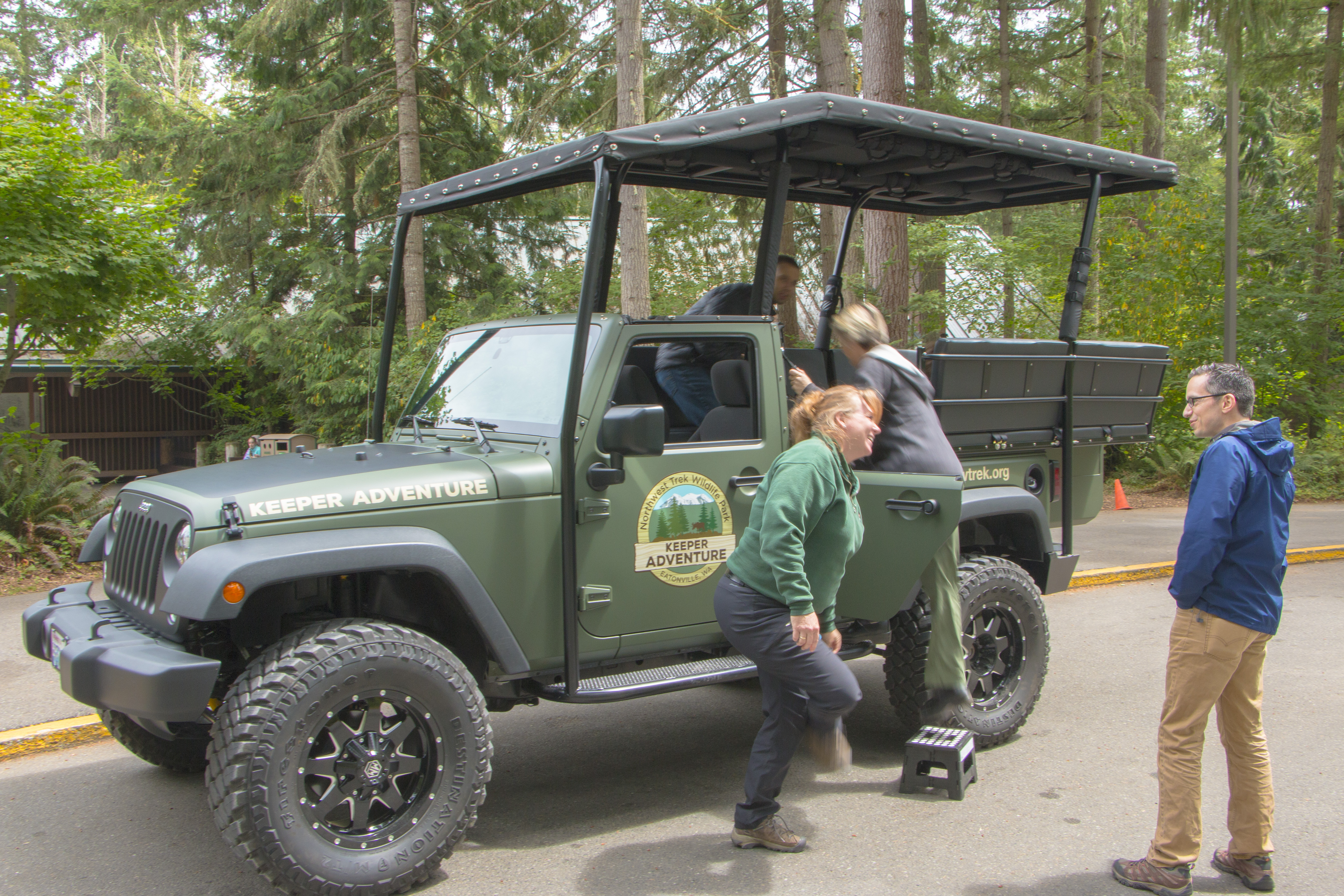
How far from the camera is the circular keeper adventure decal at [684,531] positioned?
4.15 metres

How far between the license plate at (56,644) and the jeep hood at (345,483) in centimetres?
58

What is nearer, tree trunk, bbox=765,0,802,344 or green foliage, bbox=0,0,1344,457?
green foliage, bbox=0,0,1344,457

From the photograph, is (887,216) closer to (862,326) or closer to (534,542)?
(862,326)

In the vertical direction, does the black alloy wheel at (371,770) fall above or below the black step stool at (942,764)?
above

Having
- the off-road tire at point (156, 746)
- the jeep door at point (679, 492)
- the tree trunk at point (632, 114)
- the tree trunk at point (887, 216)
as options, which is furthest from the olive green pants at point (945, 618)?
the tree trunk at point (887, 216)

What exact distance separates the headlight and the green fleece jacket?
1890 mm

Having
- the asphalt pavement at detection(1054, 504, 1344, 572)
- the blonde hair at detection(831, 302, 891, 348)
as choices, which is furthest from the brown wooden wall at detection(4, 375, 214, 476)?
the blonde hair at detection(831, 302, 891, 348)

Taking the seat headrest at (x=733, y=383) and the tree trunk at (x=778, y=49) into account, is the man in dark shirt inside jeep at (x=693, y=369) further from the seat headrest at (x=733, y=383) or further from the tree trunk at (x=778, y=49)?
the tree trunk at (x=778, y=49)

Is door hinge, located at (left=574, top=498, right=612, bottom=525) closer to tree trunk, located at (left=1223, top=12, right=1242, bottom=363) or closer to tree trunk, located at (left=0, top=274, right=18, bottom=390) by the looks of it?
tree trunk, located at (left=0, top=274, right=18, bottom=390)

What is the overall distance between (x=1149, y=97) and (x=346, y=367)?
13719mm

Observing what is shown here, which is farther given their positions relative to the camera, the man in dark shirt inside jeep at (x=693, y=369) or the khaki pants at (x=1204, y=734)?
the man in dark shirt inside jeep at (x=693, y=369)

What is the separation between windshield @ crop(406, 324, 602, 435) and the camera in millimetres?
4262

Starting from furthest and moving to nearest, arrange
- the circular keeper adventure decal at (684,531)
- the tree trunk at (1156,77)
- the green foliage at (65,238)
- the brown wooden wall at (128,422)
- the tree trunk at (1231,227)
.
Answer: the brown wooden wall at (128,422)
the tree trunk at (1156,77)
the tree trunk at (1231,227)
the green foliage at (65,238)
the circular keeper adventure decal at (684,531)

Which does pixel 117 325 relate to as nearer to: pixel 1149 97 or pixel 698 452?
pixel 698 452
